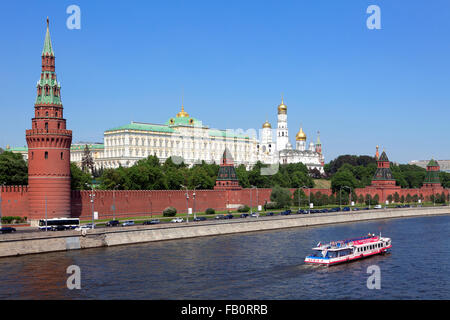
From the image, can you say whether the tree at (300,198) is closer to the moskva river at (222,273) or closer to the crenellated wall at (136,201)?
the crenellated wall at (136,201)

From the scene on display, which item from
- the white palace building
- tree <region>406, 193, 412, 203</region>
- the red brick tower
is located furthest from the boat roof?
the white palace building

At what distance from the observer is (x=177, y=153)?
182625 mm

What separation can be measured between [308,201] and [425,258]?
68.6 m

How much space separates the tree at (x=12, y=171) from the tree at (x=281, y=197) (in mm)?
46564

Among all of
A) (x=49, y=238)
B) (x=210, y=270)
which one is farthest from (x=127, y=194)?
(x=210, y=270)

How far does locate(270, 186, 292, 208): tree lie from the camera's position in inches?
4584

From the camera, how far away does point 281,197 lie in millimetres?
117062

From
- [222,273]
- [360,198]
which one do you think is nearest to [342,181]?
[360,198]

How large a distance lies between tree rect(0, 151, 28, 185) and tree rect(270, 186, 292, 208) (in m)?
46.6

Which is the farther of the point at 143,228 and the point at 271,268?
the point at 143,228

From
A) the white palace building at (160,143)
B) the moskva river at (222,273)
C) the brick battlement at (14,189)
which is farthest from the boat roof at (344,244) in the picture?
the white palace building at (160,143)

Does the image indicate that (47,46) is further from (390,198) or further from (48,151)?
(390,198)

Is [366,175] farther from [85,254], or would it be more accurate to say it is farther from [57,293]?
[57,293]
